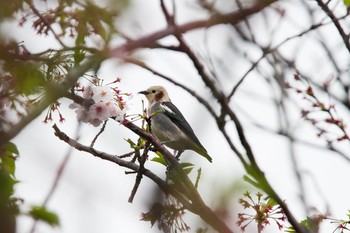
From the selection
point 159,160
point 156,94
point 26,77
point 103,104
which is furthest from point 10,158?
point 156,94

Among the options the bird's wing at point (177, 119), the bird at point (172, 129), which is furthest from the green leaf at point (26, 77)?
the bird's wing at point (177, 119)

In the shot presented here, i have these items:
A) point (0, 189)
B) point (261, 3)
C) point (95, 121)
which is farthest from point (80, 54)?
point (0, 189)

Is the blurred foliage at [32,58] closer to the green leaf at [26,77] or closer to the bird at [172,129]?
the green leaf at [26,77]

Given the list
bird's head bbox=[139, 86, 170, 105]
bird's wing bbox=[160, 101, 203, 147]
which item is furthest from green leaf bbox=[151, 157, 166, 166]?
bird's head bbox=[139, 86, 170, 105]

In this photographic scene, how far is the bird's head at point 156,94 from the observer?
985 centimetres

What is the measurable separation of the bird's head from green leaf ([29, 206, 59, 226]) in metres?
8.35

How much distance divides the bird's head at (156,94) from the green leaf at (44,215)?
8.35 m

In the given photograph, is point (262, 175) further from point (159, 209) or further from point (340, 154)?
point (340, 154)

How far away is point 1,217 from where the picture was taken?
3.51 feet

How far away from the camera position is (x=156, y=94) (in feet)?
32.5

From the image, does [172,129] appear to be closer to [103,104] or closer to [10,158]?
[103,104]

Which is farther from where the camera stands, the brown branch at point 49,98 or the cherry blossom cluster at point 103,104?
the cherry blossom cluster at point 103,104

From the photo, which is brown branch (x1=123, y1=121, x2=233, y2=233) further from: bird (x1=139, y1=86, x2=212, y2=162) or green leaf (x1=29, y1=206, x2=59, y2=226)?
bird (x1=139, y1=86, x2=212, y2=162)

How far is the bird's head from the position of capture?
9.85m
